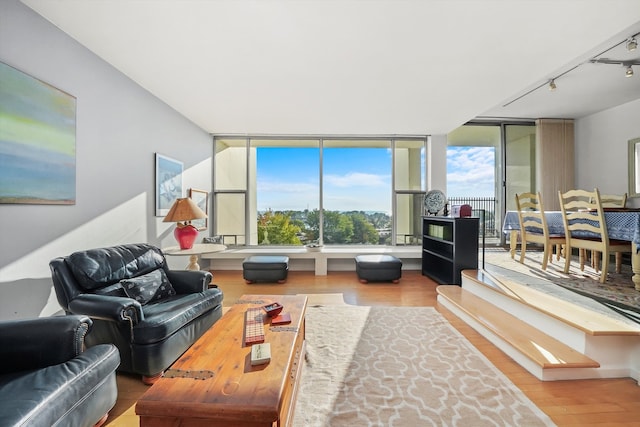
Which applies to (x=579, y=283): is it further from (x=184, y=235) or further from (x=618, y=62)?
(x=184, y=235)

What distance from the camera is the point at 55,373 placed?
1.25 metres

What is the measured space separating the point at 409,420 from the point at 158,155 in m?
3.80

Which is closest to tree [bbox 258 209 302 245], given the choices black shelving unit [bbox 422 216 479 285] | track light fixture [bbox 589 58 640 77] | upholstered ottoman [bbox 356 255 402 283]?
upholstered ottoman [bbox 356 255 402 283]

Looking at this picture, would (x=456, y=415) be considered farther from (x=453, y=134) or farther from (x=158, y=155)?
(x=453, y=134)

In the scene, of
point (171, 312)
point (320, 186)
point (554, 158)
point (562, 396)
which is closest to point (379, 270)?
point (320, 186)

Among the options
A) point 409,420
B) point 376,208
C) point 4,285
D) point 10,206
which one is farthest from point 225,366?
point 376,208

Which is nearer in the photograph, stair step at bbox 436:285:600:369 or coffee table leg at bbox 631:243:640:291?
stair step at bbox 436:285:600:369

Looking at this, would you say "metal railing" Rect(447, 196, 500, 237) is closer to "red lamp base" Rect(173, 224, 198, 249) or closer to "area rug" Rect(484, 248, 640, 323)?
"area rug" Rect(484, 248, 640, 323)

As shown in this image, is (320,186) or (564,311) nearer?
(564,311)

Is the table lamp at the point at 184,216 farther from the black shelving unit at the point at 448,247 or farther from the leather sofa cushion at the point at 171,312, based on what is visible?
the black shelving unit at the point at 448,247

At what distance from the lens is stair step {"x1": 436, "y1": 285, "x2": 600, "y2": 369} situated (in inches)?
72.6

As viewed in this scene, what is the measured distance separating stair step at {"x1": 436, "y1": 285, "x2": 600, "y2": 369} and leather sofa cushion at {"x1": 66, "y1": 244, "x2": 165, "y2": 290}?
328cm

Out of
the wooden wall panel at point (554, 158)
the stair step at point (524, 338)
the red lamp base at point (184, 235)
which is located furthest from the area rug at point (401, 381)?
the wooden wall panel at point (554, 158)

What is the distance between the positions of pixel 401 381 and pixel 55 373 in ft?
6.57
